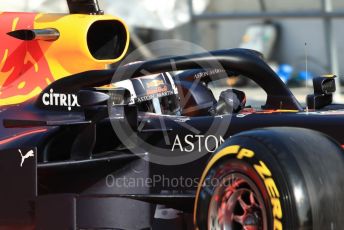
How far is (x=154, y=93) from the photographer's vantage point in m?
5.51

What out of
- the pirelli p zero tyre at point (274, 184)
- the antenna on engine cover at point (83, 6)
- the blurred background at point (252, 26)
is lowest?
the pirelli p zero tyre at point (274, 184)

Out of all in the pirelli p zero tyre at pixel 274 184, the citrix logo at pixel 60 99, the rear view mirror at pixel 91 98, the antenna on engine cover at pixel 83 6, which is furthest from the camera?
the antenna on engine cover at pixel 83 6

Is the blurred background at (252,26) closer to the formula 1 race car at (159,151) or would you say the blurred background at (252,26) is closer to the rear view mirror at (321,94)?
the rear view mirror at (321,94)

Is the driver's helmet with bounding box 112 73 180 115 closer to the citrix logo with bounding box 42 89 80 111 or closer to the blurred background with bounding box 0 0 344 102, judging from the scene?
the citrix logo with bounding box 42 89 80 111

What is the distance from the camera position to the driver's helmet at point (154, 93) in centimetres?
545

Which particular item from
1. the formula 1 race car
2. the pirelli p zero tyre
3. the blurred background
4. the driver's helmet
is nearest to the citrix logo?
the formula 1 race car

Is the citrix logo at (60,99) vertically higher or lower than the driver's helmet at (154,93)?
lower

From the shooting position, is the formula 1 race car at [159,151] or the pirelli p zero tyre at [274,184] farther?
the formula 1 race car at [159,151]

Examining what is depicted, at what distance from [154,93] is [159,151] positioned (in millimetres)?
905

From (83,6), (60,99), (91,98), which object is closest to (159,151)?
(91,98)

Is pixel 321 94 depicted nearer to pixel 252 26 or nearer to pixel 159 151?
pixel 159 151

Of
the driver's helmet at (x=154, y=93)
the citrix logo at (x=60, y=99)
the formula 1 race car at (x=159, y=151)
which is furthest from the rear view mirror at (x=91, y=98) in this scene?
the driver's helmet at (x=154, y=93)

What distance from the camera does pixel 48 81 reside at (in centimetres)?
585

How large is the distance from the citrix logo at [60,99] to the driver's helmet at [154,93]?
0.41 m
